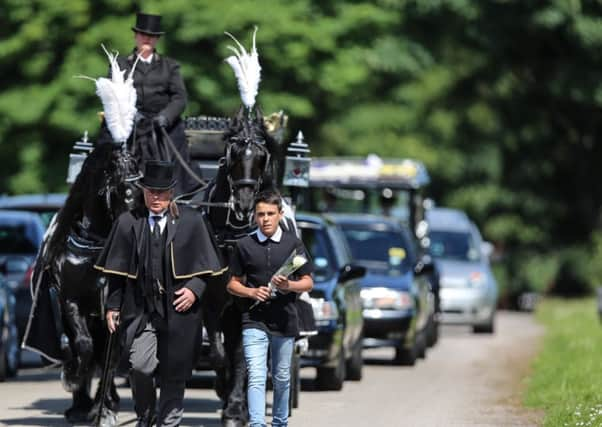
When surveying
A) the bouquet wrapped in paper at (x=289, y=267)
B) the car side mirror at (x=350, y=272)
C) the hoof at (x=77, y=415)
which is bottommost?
the hoof at (x=77, y=415)

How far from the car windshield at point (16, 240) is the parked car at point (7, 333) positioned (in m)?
0.73

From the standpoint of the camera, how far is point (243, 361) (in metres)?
15.7

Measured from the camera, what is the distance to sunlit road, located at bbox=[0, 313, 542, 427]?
17031 millimetres

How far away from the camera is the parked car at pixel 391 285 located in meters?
24.9

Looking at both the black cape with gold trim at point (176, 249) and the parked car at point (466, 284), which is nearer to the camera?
the black cape with gold trim at point (176, 249)

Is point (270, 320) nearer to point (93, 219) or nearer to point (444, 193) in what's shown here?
point (93, 219)

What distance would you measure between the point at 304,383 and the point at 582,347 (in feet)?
14.8

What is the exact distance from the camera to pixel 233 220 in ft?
51.6

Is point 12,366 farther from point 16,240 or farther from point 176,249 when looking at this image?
point 176,249

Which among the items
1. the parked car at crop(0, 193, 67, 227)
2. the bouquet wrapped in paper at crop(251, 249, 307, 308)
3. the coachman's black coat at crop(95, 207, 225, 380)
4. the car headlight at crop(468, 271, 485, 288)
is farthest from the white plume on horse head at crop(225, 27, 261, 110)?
the car headlight at crop(468, 271, 485, 288)

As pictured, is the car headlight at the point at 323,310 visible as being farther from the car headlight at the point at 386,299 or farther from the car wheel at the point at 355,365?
the car headlight at the point at 386,299

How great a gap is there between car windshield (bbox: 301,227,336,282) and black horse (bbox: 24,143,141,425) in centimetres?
460

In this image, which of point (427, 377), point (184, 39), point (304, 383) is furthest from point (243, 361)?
point (184, 39)

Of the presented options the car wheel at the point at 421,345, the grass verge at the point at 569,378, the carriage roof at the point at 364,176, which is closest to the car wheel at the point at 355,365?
the grass verge at the point at 569,378
